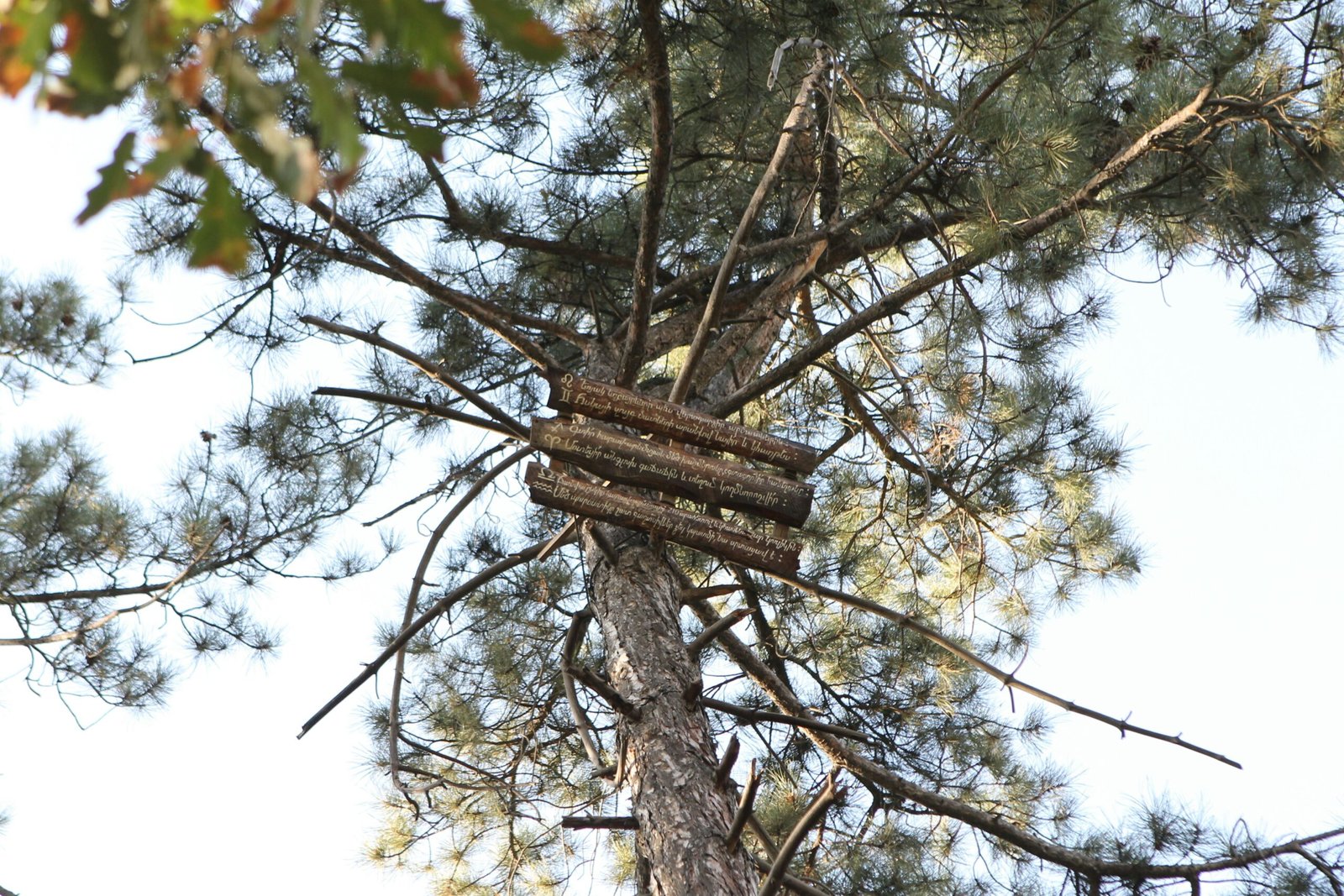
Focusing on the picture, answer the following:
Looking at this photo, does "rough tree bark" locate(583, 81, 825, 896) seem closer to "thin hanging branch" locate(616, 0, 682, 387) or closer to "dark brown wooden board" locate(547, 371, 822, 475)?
"thin hanging branch" locate(616, 0, 682, 387)

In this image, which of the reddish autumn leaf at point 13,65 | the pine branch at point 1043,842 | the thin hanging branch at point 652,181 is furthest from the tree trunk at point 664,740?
the reddish autumn leaf at point 13,65

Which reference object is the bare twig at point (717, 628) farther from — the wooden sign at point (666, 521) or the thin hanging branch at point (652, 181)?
the thin hanging branch at point (652, 181)

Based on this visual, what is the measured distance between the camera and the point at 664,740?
2359mm

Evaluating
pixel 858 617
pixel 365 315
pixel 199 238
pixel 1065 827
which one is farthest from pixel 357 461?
pixel 199 238

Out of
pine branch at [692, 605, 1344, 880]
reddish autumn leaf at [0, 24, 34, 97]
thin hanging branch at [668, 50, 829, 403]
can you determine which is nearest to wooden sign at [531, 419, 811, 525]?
thin hanging branch at [668, 50, 829, 403]

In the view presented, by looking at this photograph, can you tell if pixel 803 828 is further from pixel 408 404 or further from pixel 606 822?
pixel 408 404

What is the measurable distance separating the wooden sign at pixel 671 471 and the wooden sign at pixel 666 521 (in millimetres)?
43

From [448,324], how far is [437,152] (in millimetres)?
3205

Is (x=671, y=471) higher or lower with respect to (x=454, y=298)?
lower

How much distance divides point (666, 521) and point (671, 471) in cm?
10

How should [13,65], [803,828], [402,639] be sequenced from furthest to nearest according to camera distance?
[402,639]
[803,828]
[13,65]

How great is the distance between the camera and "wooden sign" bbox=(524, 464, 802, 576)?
2.27 metres

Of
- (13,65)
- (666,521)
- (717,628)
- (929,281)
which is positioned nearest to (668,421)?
(666,521)

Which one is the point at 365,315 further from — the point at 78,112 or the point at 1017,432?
the point at 78,112
